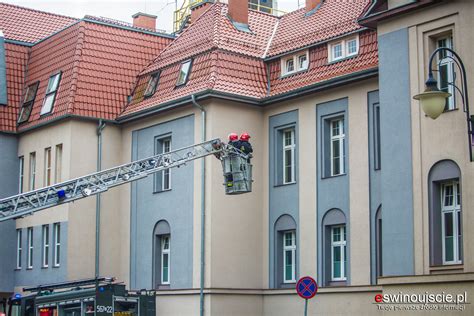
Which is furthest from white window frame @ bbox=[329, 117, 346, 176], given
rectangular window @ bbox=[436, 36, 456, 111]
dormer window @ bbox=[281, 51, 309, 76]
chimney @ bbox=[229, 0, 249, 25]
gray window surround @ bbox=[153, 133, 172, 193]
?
chimney @ bbox=[229, 0, 249, 25]

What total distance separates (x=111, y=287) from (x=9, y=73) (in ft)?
48.6

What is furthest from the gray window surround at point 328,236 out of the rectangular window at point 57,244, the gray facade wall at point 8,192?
the gray facade wall at point 8,192

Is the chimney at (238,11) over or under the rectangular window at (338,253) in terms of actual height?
over

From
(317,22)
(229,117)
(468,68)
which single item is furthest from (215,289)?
(468,68)

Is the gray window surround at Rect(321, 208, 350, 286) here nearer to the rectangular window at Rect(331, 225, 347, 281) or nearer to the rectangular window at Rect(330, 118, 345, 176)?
the rectangular window at Rect(331, 225, 347, 281)

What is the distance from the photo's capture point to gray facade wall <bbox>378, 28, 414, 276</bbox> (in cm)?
2334

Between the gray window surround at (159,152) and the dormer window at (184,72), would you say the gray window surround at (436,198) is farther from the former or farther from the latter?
the gray window surround at (159,152)

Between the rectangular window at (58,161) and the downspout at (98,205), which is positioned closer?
the downspout at (98,205)

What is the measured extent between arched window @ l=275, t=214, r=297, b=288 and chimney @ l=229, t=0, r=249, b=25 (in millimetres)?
8154

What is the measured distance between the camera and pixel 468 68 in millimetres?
22297

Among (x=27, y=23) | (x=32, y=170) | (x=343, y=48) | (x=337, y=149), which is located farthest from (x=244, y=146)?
(x=27, y=23)

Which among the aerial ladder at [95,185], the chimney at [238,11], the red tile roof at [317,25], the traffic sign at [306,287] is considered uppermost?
the chimney at [238,11]

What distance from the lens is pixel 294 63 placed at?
32.9 metres

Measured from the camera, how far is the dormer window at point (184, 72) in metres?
34.4
